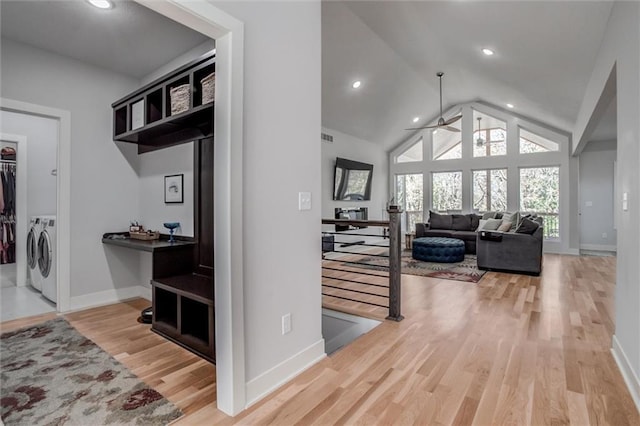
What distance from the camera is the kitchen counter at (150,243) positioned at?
2980 mm

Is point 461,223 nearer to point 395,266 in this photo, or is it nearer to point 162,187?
point 395,266

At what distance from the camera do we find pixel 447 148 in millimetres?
8969

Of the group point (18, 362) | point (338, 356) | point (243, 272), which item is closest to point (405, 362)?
point (338, 356)

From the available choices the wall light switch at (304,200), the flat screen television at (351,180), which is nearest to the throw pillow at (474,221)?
the flat screen television at (351,180)

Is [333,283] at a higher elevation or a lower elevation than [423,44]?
lower

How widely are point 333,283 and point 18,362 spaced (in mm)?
3279

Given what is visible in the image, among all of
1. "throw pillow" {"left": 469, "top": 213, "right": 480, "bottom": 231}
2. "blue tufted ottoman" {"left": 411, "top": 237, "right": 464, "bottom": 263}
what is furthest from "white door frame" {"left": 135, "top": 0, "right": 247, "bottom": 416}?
"throw pillow" {"left": 469, "top": 213, "right": 480, "bottom": 231}

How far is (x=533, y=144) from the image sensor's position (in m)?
7.80

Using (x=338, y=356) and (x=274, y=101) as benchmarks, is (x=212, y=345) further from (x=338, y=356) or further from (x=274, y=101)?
(x=274, y=101)

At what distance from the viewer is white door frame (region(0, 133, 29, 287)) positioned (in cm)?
456

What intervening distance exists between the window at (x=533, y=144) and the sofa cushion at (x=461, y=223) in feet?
7.33

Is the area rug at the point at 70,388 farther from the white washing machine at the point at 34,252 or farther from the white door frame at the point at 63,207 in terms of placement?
the white washing machine at the point at 34,252

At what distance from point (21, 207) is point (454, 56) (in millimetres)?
7255

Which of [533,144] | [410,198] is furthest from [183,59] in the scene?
[533,144]
